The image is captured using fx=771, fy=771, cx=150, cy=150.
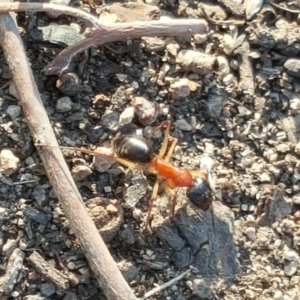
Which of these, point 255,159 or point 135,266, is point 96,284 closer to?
point 135,266

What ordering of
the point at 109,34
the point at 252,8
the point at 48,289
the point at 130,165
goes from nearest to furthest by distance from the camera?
the point at 48,289, the point at 109,34, the point at 130,165, the point at 252,8

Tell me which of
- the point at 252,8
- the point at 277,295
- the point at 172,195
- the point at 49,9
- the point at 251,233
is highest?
the point at 49,9

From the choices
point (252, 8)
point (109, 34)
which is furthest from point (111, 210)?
point (252, 8)

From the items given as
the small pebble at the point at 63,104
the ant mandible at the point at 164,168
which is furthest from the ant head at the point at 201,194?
the small pebble at the point at 63,104

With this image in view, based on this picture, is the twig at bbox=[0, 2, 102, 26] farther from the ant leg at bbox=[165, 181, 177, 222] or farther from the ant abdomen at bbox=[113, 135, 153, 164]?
the ant leg at bbox=[165, 181, 177, 222]

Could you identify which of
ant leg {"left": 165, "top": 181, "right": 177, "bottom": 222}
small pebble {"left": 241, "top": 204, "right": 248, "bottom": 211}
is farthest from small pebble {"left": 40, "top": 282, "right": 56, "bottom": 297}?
small pebble {"left": 241, "top": 204, "right": 248, "bottom": 211}

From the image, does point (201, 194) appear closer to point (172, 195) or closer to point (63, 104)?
point (172, 195)
